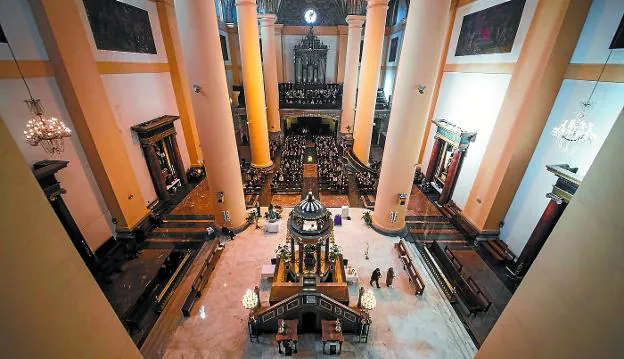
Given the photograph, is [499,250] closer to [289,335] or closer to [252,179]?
[289,335]

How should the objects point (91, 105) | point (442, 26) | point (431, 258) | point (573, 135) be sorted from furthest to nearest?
point (431, 258), point (91, 105), point (442, 26), point (573, 135)

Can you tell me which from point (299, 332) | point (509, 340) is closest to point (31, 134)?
point (299, 332)

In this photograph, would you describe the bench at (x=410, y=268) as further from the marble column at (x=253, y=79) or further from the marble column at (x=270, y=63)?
the marble column at (x=270, y=63)

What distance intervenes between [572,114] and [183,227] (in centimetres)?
1405

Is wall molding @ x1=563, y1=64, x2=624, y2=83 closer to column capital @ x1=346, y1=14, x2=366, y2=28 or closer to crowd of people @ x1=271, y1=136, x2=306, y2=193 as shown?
crowd of people @ x1=271, y1=136, x2=306, y2=193

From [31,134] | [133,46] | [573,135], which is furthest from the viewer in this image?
[133,46]

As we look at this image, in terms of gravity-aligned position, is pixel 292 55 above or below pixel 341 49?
below

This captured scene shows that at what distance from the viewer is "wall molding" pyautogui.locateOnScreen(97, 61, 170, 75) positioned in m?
9.09

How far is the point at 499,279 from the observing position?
8430mm

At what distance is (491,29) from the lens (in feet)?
32.0

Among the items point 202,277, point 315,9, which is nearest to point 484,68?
point 202,277

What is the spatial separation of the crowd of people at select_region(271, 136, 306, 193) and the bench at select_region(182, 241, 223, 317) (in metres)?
4.90

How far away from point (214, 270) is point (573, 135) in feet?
36.5

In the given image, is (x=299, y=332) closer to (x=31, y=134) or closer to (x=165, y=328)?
(x=165, y=328)
